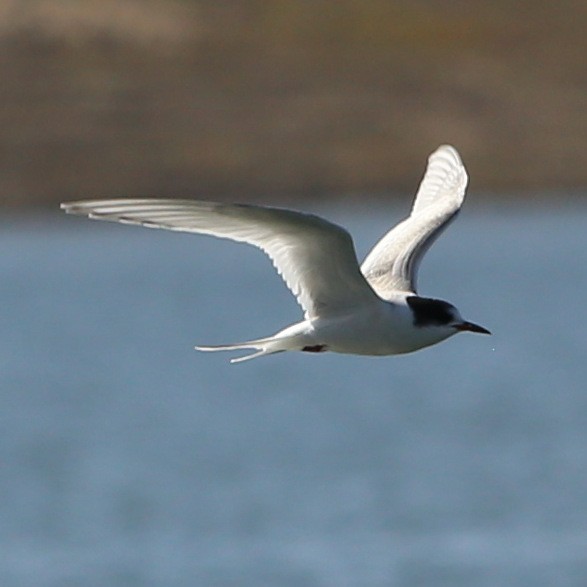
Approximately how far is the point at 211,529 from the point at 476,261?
48.7 feet

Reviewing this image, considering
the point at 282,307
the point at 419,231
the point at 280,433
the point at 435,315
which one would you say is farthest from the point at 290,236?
the point at 282,307

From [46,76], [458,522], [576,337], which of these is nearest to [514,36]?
[46,76]

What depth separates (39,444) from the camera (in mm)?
21141

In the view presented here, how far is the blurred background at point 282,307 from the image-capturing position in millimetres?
17500

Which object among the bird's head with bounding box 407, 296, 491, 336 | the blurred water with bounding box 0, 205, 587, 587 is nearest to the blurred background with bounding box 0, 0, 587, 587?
the blurred water with bounding box 0, 205, 587, 587

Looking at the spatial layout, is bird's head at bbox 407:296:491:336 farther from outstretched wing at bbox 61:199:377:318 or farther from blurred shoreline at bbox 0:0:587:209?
blurred shoreline at bbox 0:0:587:209

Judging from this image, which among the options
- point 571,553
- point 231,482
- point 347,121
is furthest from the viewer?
point 347,121

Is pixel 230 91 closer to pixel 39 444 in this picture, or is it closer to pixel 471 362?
pixel 471 362

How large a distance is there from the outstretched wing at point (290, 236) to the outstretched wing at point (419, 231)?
0.30 metres

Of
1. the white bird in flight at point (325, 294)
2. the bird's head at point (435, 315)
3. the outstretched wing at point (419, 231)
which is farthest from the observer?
the outstretched wing at point (419, 231)

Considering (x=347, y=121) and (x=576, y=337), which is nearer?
(x=576, y=337)

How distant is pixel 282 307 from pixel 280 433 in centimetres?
632

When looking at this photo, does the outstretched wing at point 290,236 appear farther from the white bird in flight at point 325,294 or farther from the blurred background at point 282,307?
the blurred background at point 282,307

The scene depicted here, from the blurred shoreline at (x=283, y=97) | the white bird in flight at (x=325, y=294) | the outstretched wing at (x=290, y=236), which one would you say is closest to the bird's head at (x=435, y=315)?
the white bird in flight at (x=325, y=294)
